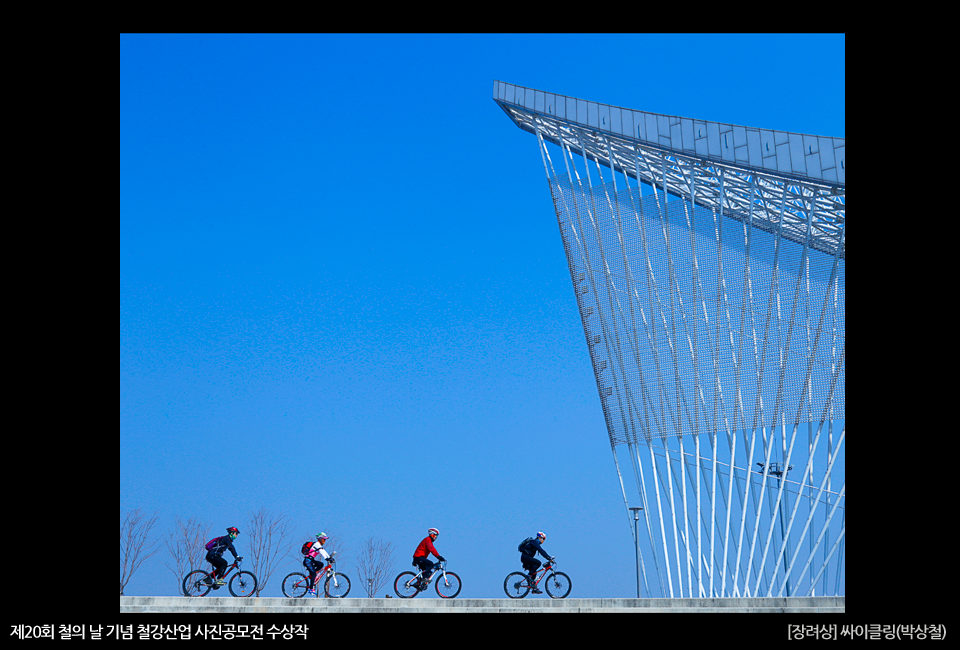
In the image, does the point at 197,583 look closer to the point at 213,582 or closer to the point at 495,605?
the point at 213,582

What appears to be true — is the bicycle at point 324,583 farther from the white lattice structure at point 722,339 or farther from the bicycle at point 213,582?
the white lattice structure at point 722,339

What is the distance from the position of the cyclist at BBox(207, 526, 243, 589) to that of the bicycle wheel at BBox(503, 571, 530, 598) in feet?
19.2

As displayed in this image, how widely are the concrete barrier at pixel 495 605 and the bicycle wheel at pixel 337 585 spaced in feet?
15.3

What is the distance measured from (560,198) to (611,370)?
6.00 metres

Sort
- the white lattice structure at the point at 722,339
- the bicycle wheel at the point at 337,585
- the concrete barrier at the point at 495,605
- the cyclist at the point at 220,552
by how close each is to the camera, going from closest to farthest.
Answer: the concrete barrier at the point at 495,605, the cyclist at the point at 220,552, the bicycle wheel at the point at 337,585, the white lattice structure at the point at 722,339

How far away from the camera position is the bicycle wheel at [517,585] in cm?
2128

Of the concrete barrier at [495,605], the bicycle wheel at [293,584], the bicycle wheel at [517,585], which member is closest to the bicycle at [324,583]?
the bicycle wheel at [293,584]

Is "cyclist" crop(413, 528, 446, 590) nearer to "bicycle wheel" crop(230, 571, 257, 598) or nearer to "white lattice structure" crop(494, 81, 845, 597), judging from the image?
"bicycle wheel" crop(230, 571, 257, 598)

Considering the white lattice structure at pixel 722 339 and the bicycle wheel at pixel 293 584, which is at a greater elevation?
the white lattice structure at pixel 722 339
